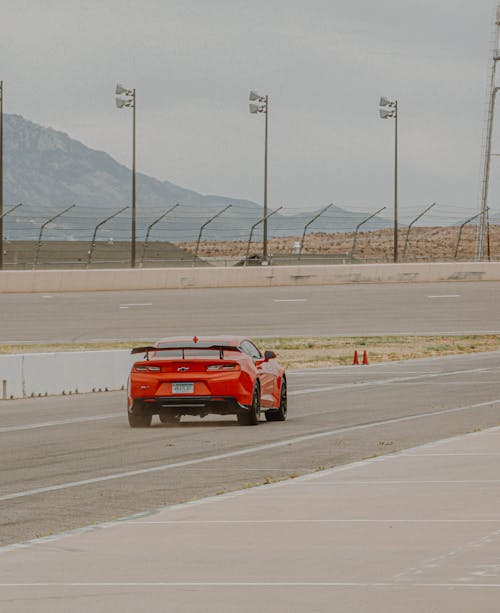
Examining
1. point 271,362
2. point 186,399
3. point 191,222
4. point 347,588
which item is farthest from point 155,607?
point 191,222

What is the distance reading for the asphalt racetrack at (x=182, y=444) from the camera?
493 inches

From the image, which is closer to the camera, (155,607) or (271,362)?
(155,607)

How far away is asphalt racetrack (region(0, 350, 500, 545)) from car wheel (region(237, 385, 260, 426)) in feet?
0.71

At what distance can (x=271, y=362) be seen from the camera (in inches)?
902

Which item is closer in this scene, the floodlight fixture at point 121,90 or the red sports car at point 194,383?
the red sports car at point 194,383

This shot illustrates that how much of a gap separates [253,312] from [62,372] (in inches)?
885

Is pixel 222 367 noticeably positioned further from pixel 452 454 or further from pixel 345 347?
pixel 345 347

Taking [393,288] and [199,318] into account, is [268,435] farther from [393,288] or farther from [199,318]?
[393,288]

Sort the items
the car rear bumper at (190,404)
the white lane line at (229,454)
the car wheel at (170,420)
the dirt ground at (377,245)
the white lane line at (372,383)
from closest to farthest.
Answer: the white lane line at (229,454)
the car rear bumper at (190,404)
the car wheel at (170,420)
the white lane line at (372,383)
the dirt ground at (377,245)

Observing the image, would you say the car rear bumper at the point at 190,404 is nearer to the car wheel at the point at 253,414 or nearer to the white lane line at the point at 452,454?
the car wheel at the point at 253,414

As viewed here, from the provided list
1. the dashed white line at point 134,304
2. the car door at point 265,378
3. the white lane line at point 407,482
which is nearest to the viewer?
the white lane line at point 407,482

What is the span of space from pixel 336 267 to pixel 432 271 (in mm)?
3979

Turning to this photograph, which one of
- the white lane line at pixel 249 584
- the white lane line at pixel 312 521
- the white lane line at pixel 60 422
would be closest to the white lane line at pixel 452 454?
the white lane line at pixel 312 521

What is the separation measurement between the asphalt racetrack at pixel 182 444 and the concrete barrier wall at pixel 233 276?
84.9 ft
